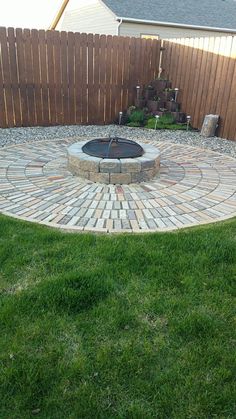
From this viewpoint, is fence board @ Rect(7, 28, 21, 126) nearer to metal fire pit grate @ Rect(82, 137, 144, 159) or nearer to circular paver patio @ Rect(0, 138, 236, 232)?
circular paver patio @ Rect(0, 138, 236, 232)

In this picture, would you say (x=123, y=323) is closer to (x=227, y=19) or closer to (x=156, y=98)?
(x=156, y=98)

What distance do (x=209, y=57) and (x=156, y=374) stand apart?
7002 mm

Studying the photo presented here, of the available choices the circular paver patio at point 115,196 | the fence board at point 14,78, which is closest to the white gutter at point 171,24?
the fence board at point 14,78

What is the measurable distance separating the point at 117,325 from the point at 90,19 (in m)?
17.5

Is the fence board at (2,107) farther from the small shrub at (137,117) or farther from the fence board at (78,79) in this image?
the small shrub at (137,117)

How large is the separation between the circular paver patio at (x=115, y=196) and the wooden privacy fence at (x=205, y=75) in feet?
6.60

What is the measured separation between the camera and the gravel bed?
21.9 ft

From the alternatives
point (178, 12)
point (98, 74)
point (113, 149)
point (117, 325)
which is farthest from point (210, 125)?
point (178, 12)

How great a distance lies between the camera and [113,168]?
172 inches

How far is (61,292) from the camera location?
7.93ft

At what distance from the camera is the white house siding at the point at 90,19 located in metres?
14.7

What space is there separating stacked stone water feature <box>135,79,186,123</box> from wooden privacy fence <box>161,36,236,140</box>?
0.60ft

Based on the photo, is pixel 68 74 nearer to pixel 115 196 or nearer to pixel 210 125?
pixel 210 125

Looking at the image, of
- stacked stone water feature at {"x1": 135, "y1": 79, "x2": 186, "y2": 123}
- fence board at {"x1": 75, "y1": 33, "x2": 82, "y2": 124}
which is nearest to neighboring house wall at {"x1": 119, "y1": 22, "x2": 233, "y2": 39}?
stacked stone water feature at {"x1": 135, "y1": 79, "x2": 186, "y2": 123}
